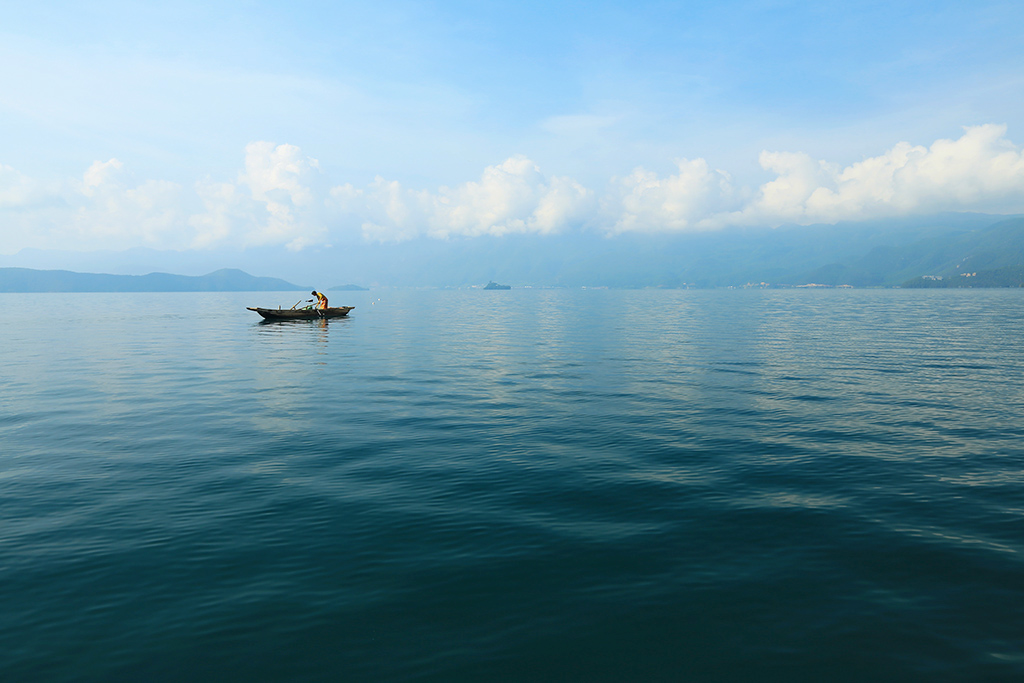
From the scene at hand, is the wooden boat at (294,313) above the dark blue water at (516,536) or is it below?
above

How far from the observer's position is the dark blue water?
9.78 m

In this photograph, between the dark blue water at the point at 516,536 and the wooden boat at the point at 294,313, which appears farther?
the wooden boat at the point at 294,313

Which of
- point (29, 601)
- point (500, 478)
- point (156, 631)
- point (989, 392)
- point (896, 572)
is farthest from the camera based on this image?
point (989, 392)

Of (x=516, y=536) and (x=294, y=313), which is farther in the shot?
(x=294, y=313)

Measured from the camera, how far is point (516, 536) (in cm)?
1403

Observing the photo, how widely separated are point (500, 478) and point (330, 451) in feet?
24.1

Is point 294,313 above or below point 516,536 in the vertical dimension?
above

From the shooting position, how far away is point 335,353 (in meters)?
53.3

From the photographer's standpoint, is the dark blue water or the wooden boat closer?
the dark blue water

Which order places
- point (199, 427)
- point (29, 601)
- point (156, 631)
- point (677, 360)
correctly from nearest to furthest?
point (156, 631), point (29, 601), point (199, 427), point (677, 360)

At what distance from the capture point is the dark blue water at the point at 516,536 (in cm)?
978

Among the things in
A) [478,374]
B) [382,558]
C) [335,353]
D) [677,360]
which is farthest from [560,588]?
[335,353]

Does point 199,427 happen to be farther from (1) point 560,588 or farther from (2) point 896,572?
(2) point 896,572

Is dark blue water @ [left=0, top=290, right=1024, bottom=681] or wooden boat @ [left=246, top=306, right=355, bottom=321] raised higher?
wooden boat @ [left=246, top=306, right=355, bottom=321]
